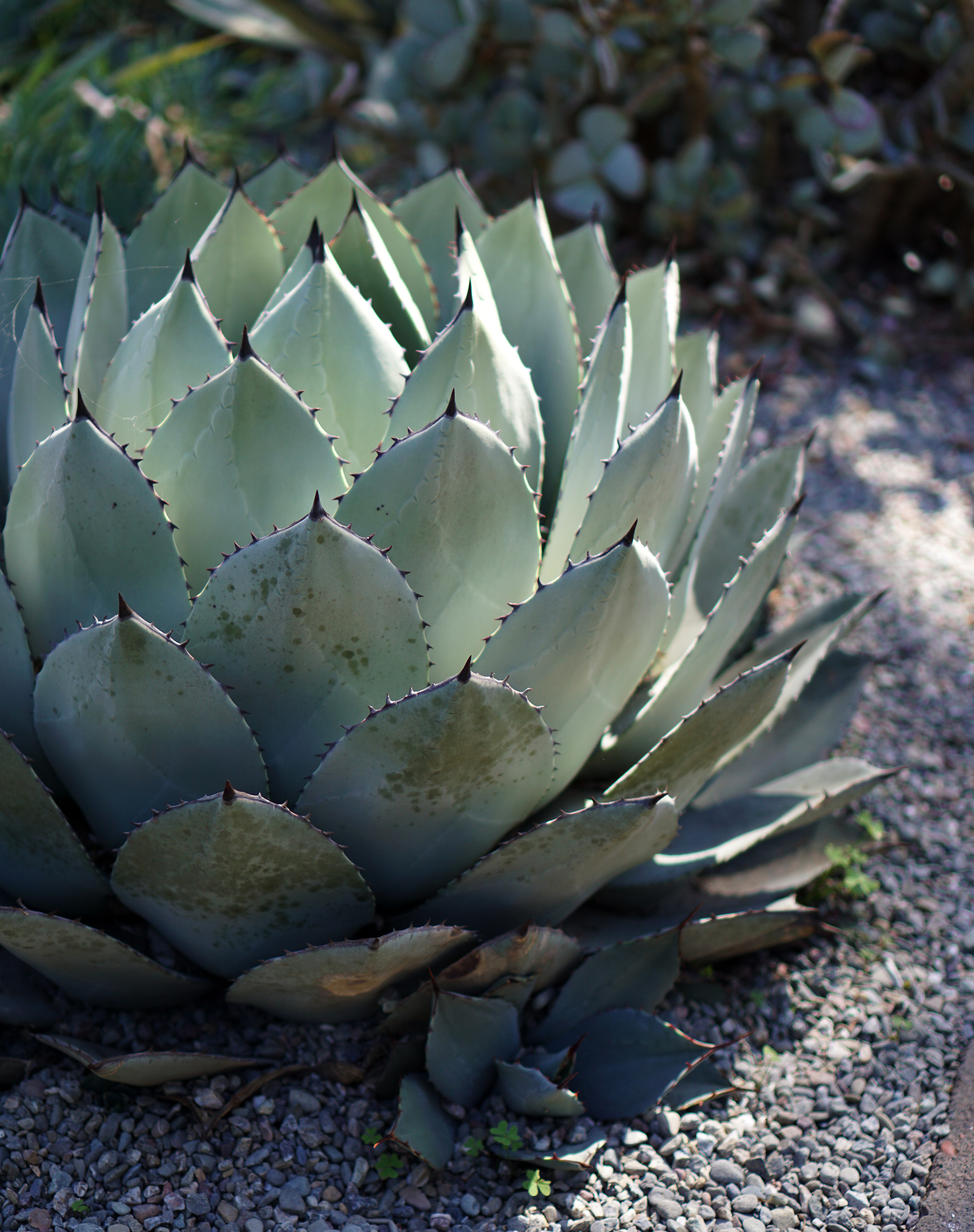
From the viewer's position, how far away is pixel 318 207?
5.40 feet

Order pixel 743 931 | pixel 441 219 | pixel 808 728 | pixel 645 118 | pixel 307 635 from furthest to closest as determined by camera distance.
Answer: pixel 645 118
pixel 808 728
pixel 441 219
pixel 743 931
pixel 307 635

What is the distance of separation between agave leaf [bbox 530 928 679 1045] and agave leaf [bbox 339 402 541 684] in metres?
0.49

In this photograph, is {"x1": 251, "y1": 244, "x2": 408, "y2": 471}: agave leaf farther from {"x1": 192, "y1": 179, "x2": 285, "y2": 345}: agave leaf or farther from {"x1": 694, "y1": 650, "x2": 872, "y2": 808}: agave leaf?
{"x1": 694, "y1": 650, "x2": 872, "y2": 808}: agave leaf

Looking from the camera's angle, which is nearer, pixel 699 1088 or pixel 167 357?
pixel 167 357

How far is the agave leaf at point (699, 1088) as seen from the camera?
1.48m

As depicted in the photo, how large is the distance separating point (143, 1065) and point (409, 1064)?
13.4 inches

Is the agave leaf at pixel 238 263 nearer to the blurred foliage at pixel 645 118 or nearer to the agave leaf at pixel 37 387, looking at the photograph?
the agave leaf at pixel 37 387

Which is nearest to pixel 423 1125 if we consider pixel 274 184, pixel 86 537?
pixel 86 537

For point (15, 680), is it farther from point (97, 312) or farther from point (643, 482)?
point (643, 482)

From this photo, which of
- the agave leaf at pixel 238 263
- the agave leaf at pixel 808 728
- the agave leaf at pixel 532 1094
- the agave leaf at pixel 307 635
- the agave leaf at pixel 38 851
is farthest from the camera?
the agave leaf at pixel 808 728

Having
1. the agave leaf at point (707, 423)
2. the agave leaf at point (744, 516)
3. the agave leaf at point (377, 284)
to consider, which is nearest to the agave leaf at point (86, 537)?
the agave leaf at point (377, 284)

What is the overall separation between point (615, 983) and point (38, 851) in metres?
0.79

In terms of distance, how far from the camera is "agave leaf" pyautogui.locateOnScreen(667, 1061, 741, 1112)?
1482 millimetres

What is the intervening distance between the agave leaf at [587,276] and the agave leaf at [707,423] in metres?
0.18
